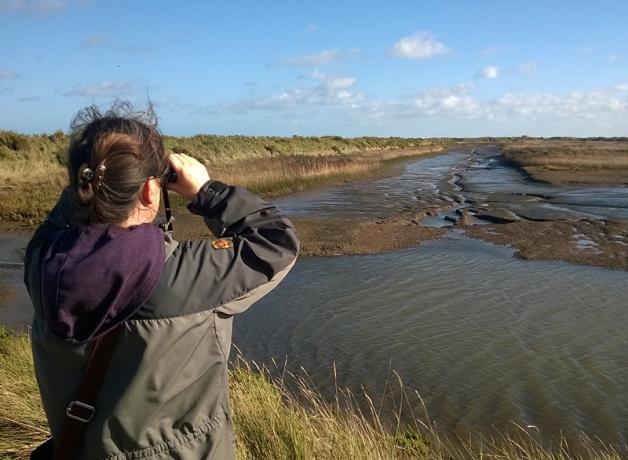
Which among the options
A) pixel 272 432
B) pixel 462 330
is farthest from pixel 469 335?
pixel 272 432

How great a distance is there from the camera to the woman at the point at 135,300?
4.46 ft

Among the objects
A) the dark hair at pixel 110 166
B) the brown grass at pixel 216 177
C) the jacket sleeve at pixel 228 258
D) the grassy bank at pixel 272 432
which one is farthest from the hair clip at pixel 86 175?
the brown grass at pixel 216 177

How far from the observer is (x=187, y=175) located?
1718mm

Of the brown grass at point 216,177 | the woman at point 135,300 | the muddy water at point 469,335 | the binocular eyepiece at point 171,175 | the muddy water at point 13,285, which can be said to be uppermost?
the binocular eyepiece at point 171,175

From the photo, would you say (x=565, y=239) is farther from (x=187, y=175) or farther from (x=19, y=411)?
(x=187, y=175)

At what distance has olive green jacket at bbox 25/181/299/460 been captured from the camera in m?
1.43

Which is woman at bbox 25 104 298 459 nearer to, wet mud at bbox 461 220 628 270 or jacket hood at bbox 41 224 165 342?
jacket hood at bbox 41 224 165 342

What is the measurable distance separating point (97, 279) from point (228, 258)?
36cm

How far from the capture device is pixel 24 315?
8.59 m

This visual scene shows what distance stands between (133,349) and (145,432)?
0.81 ft

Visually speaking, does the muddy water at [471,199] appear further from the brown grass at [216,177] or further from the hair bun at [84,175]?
the hair bun at [84,175]

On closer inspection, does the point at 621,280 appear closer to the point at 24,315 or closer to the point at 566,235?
the point at 566,235

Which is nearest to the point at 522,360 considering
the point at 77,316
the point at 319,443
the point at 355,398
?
the point at 355,398

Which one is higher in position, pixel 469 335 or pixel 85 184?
pixel 85 184
